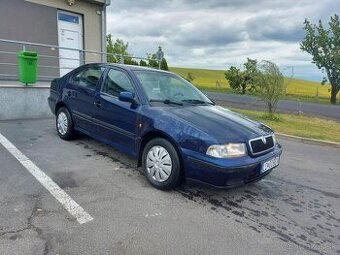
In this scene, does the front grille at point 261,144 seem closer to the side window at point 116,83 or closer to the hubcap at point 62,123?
the side window at point 116,83

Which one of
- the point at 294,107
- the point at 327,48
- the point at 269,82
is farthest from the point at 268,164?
the point at 327,48

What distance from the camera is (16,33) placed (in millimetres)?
10539

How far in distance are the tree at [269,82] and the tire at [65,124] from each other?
307 inches

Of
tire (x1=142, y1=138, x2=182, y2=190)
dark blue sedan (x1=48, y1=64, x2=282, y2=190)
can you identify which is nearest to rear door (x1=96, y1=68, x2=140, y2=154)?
dark blue sedan (x1=48, y1=64, x2=282, y2=190)

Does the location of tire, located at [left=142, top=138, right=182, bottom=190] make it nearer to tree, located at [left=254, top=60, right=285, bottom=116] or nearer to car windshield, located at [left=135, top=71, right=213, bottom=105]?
car windshield, located at [left=135, top=71, right=213, bottom=105]

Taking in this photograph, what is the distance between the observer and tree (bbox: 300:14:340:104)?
27297 millimetres

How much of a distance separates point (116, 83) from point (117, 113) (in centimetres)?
55

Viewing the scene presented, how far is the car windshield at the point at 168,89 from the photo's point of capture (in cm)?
466

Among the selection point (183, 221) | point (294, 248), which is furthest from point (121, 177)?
point (294, 248)

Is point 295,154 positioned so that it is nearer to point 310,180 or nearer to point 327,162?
point 327,162

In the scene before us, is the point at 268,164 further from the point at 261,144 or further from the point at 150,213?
the point at 150,213

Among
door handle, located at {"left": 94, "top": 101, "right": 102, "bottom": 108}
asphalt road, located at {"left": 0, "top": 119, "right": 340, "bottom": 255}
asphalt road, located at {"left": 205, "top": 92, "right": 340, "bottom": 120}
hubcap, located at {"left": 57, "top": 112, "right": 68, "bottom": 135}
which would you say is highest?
door handle, located at {"left": 94, "top": 101, "right": 102, "bottom": 108}

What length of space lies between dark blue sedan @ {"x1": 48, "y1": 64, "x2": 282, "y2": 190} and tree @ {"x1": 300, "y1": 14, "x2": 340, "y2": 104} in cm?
2653

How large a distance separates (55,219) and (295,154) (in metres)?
5.25
